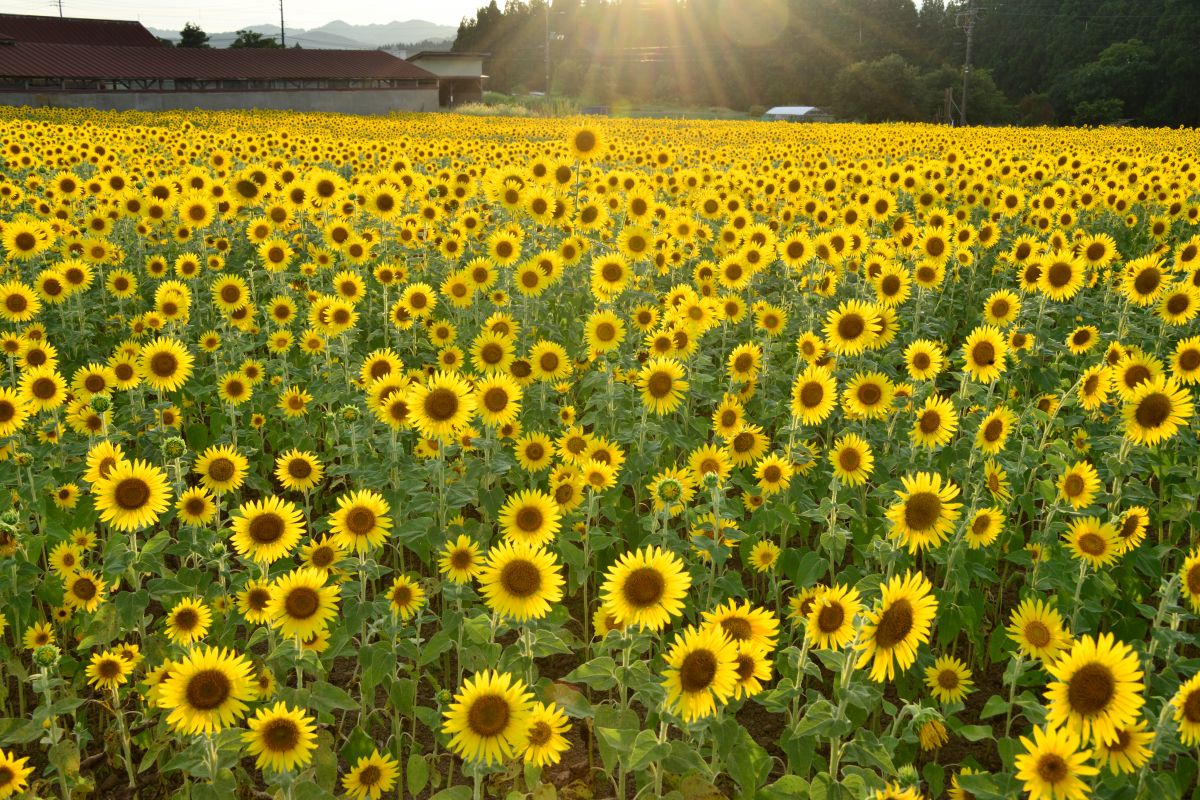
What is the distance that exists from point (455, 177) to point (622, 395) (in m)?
7.06

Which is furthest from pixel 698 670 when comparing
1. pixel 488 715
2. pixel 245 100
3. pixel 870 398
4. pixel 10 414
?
pixel 245 100

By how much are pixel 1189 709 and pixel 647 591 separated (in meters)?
1.79

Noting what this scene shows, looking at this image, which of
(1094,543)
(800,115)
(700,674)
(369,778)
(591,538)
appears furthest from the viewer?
(800,115)

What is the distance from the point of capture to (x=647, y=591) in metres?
3.11

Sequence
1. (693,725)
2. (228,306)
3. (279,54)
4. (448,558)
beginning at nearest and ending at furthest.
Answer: (693,725) < (448,558) < (228,306) < (279,54)

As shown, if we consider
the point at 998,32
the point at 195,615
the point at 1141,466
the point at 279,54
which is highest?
the point at 998,32

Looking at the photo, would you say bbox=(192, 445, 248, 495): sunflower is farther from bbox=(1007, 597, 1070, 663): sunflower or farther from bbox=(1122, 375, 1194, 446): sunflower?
bbox=(1122, 375, 1194, 446): sunflower

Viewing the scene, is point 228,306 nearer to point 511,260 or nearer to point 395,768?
point 511,260

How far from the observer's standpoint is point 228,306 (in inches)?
297

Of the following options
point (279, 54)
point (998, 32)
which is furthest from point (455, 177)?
point (998, 32)

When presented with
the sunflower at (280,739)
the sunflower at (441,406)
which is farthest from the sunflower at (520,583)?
the sunflower at (441,406)

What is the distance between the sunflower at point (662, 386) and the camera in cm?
550

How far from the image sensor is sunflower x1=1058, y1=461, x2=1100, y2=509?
4371 millimetres

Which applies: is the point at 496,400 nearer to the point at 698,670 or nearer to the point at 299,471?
the point at 299,471
